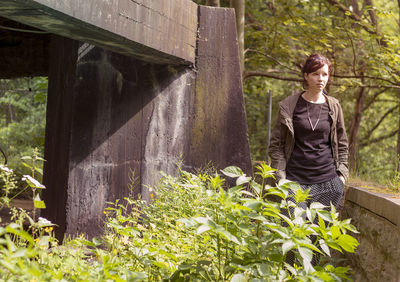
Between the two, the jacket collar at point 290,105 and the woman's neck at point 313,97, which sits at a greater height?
the woman's neck at point 313,97

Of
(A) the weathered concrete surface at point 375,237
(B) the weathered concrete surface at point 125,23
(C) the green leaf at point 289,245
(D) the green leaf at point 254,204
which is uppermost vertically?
(B) the weathered concrete surface at point 125,23

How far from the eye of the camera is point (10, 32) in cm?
632

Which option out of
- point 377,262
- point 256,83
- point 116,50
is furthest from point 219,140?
point 256,83

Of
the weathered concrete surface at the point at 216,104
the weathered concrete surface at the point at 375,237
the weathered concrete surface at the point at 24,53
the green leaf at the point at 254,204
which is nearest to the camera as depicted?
the green leaf at the point at 254,204

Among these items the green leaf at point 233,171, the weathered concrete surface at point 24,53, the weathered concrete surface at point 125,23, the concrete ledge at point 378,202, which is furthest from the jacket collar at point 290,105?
the weathered concrete surface at point 24,53

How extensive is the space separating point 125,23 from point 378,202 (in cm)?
235

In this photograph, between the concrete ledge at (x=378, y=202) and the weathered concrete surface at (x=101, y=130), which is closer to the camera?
the concrete ledge at (x=378, y=202)

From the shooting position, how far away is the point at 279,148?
3.81m

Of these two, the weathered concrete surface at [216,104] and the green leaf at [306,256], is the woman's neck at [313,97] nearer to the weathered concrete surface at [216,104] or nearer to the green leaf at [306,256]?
the weathered concrete surface at [216,104]

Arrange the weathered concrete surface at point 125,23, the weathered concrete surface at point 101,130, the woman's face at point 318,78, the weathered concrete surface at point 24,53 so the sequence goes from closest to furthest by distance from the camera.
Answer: the weathered concrete surface at point 125,23 < the woman's face at point 318,78 < the weathered concrete surface at point 101,130 < the weathered concrete surface at point 24,53

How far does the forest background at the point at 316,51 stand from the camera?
781 centimetres

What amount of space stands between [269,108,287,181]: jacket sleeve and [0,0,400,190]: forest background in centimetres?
98

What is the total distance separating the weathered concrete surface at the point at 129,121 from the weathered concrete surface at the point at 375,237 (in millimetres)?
1450

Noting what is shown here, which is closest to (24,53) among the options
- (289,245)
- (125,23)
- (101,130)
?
(101,130)
